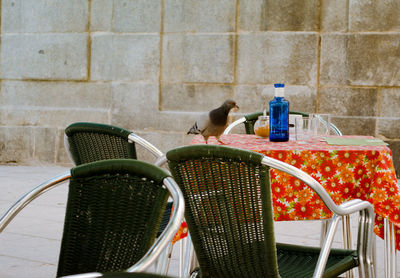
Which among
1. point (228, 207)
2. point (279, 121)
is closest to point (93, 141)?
point (279, 121)

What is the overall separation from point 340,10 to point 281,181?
464 centimetres

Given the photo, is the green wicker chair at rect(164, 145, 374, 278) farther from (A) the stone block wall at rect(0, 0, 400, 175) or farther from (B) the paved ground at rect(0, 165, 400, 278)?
(A) the stone block wall at rect(0, 0, 400, 175)

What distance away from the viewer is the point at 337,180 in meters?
2.68

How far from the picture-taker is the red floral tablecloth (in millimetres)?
2602

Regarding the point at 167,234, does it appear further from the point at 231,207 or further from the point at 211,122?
the point at 211,122

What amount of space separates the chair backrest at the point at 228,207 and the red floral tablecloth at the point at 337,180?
51 cm

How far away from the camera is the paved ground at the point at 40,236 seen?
11.9 feet

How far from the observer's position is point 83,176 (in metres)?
1.90

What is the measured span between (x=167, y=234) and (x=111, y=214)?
10.9 inches

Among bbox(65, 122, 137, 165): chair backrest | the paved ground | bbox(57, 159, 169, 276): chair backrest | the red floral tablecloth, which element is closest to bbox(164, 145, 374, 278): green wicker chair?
bbox(57, 159, 169, 276): chair backrest

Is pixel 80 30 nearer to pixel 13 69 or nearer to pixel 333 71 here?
pixel 13 69

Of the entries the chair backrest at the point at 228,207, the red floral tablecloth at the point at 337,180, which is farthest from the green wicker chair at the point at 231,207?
the red floral tablecloth at the point at 337,180

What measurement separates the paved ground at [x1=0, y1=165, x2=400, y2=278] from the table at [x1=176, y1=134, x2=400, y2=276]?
106 centimetres

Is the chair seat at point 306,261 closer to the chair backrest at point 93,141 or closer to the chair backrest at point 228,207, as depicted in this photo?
the chair backrest at point 228,207
